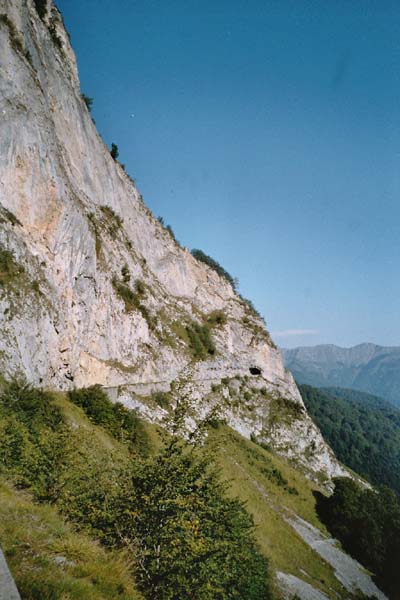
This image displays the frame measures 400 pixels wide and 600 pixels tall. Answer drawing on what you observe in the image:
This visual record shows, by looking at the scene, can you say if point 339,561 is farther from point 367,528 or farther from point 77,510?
point 77,510

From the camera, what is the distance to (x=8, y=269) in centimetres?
2323

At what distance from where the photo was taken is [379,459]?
462ft

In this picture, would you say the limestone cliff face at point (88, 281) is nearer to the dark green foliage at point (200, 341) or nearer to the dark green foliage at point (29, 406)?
the dark green foliage at point (200, 341)

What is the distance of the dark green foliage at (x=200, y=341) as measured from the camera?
53969mm

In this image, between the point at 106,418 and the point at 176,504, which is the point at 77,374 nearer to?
the point at 106,418

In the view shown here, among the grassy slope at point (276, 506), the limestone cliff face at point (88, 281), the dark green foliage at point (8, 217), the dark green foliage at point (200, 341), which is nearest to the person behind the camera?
the grassy slope at point (276, 506)

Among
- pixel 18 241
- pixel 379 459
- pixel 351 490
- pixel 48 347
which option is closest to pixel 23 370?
pixel 48 347

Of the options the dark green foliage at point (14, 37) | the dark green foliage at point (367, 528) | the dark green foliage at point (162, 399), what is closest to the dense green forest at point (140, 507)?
the dark green foliage at point (162, 399)

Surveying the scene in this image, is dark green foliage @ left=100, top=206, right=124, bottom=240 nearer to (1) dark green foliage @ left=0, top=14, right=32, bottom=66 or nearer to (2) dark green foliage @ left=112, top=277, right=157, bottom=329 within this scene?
(2) dark green foliage @ left=112, top=277, right=157, bottom=329

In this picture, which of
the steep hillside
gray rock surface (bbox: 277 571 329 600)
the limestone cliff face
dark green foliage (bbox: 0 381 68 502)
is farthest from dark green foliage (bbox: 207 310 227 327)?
dark green foliage (bbox: 0 381 68 502)

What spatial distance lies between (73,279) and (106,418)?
557 inches

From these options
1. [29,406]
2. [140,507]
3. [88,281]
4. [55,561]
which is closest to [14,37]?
[88,281]

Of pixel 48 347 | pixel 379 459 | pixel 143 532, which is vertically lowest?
pixel 379 459

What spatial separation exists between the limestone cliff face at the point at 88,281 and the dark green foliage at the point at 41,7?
111 centimetres
